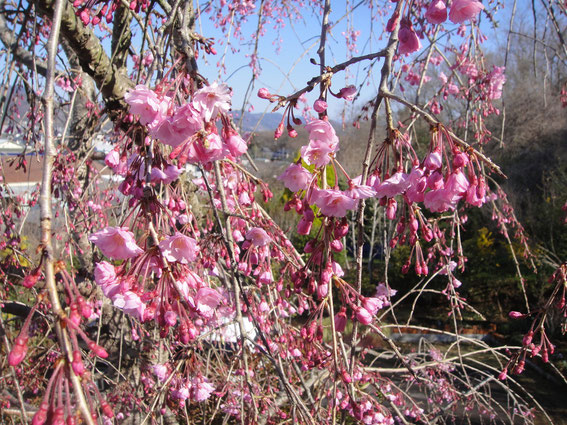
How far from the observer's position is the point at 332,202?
2.89 ft

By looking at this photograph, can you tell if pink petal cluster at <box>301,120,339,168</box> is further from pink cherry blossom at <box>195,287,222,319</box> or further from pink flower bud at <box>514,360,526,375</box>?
→ pink flower bud at <box>514,360,526,375</box>

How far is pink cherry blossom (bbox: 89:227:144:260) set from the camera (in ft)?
2.87

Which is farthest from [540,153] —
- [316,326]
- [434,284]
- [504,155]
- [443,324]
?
[316,326]

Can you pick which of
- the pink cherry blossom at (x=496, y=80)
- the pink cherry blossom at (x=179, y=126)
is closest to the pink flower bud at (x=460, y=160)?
the pink cherry blossom at (x=179, y=126)

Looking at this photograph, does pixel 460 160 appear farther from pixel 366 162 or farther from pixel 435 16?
pixel 435 16

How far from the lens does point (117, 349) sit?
3504 mm

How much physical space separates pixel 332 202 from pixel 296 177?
136 mm

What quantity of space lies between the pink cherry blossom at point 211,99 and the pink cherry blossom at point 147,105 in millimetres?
80

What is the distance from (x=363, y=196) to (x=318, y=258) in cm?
18

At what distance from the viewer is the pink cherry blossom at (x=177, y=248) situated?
0.86 m

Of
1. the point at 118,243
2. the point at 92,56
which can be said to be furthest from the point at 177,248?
the point at 92,56

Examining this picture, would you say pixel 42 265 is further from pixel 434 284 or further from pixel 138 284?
pixel 434 284

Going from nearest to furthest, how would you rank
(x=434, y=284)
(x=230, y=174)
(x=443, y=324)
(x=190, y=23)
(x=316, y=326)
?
1. (x=316, y=326)
2. (x=230, y=174)
3. (x=190, y=23)
4. (x=443, y=324)
5. (x=434, y=284)

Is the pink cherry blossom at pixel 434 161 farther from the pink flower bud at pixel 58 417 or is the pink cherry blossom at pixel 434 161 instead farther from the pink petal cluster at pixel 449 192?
the pink flower bud at pixel 58 417
